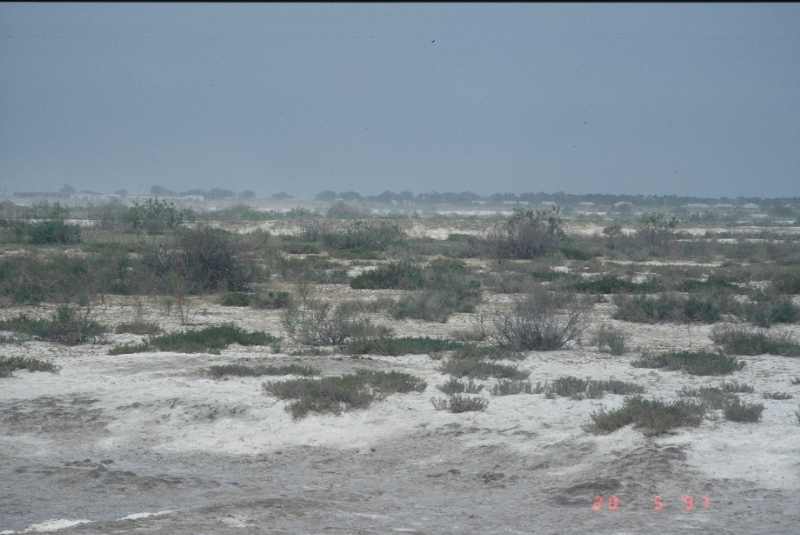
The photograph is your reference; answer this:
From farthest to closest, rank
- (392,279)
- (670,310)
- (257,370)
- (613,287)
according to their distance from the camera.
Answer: (392,279) < (613,287) < (670,310) < (257,370)

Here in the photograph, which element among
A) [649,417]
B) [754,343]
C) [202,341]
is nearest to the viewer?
[649,417]

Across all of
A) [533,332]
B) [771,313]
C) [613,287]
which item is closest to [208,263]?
[533,332]

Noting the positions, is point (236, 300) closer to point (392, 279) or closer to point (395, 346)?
point (392, 279)

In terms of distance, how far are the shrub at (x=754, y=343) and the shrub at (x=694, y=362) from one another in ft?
2.29

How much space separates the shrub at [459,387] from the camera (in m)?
8.67

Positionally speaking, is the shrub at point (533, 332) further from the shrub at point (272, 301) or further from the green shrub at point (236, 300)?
the green shrub at point (236, 300)

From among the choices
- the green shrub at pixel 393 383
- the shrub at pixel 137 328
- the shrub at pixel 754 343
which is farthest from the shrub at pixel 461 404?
the shrub at pixel 137 328

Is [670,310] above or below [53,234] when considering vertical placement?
below

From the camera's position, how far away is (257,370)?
9391 millimetres

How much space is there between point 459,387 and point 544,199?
14717cm

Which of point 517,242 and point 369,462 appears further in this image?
point 517,242

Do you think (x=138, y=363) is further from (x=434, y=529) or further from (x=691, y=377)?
(x=691, y=377)

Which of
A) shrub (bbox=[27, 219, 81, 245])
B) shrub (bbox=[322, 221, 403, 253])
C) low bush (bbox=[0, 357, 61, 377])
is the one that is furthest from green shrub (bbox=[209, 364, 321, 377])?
shrub (bbox=[27, 219, 81, 245])

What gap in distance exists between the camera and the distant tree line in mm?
137000
